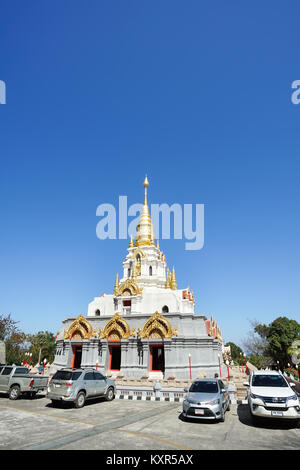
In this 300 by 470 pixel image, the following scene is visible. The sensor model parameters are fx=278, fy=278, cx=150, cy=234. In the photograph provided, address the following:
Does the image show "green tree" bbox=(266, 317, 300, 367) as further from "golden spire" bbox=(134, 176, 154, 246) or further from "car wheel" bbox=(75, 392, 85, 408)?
"car wheel" bbox=(75, 392, 85, 408)

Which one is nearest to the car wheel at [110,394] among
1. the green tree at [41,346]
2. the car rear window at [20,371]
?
the car rear window at [20,371]

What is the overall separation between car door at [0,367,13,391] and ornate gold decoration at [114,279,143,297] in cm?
1827

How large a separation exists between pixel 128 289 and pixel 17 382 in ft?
61.8

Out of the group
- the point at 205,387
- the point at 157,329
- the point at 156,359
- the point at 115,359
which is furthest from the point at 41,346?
the point at 205,387

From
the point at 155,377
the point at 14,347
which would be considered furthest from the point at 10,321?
the point at 155,377

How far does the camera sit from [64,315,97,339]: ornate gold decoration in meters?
Answer: 31.9

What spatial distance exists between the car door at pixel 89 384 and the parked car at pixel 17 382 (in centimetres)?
409

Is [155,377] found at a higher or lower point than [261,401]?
lower

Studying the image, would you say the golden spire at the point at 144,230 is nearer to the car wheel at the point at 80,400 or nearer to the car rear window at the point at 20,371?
the car rear window at the point at 20,371

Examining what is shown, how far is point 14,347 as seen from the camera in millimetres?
50375

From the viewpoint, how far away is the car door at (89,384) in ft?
47.3

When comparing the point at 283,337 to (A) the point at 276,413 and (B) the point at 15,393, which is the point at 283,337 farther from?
(B) the point at 15,393

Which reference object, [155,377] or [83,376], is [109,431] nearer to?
[83,376]
